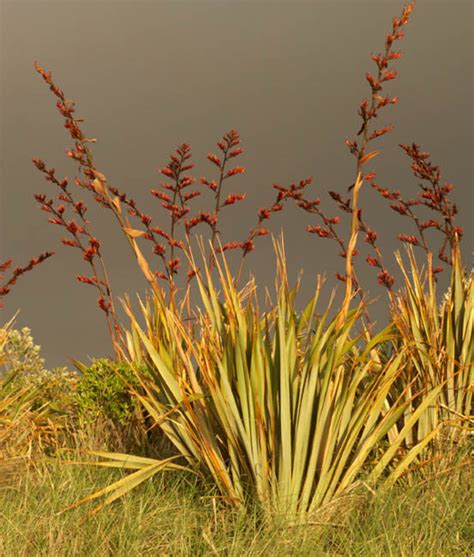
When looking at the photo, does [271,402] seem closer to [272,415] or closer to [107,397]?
[272,415]

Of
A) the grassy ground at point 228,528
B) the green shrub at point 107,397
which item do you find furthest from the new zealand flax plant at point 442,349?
the green shrub at point 107,397

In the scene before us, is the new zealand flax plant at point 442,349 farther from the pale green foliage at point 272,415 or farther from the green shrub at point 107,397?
the green shrub at point 107,397

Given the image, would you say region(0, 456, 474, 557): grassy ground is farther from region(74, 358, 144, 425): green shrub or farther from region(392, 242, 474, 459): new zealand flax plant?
region(74, 358, 144, 425): green shrub

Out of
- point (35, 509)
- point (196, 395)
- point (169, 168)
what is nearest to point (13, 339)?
point (169, 168)

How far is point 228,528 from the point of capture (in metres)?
3.93

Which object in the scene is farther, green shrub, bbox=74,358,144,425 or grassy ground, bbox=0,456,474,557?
green shrub, bbox=74,358,144,425

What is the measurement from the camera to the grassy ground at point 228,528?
12.1ft

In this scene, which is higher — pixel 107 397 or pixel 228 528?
pixel 107 397

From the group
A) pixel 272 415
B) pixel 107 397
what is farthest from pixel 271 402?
pixel 107 397

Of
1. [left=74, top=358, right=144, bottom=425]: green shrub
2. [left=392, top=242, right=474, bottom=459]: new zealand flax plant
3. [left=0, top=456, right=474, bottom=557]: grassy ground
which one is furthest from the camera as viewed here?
[left=74, top=358, right=144, bottom=425]: green shrub

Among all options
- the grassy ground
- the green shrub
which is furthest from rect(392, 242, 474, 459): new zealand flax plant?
the green shrub

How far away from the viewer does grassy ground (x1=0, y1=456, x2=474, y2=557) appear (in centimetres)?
370

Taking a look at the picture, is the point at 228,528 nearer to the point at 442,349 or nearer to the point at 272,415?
the point at 272,415

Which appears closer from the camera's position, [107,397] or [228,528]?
[228,528]
